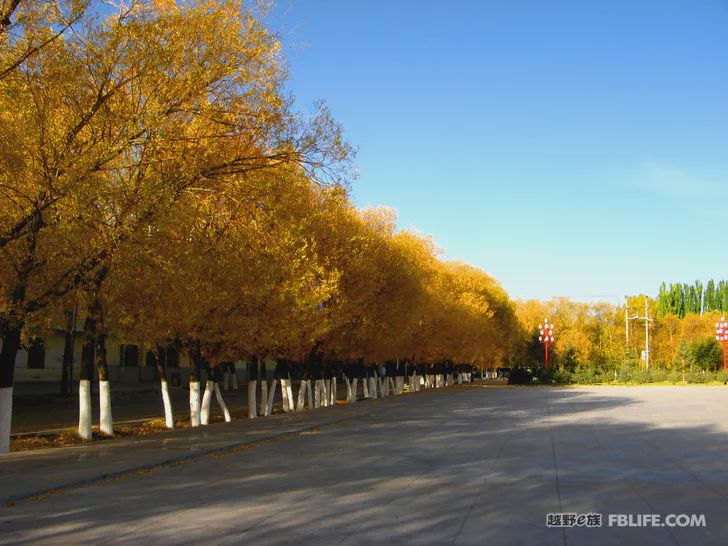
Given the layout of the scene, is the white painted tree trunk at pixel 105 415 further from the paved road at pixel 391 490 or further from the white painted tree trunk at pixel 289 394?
the white painted tree trunk at pixel 289 394

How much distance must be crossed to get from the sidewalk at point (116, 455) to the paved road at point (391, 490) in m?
0.12

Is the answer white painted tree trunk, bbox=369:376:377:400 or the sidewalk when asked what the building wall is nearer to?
white painted tree trunk, bbox=369:376:377:400

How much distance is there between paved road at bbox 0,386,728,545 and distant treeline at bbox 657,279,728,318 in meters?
120

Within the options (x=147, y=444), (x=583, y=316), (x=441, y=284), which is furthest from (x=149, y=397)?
(x=583, y=316)

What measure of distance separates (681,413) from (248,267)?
1867 centimetres

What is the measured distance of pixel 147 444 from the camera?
17531 mm

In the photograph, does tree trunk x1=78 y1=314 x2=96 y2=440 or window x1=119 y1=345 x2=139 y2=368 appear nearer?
tree trunk x1=78 y1=314 x2=96 y2=440

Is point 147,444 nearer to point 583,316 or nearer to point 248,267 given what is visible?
point 248,267

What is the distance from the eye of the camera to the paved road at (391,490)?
7969 millimetres

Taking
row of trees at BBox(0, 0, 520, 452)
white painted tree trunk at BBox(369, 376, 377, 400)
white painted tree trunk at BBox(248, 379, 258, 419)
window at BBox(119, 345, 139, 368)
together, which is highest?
row of trees at BBox(0, 0, 520, 452)

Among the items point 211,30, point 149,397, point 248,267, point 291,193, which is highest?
point 211,30

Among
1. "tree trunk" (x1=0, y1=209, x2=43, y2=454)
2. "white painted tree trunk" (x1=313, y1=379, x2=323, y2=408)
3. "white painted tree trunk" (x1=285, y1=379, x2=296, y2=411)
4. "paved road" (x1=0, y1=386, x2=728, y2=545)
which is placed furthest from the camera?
"white painted tree trunk" (x1=313, y1=379, x2=323, y2=408)

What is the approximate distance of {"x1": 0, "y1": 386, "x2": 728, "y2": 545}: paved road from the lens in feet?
26.1

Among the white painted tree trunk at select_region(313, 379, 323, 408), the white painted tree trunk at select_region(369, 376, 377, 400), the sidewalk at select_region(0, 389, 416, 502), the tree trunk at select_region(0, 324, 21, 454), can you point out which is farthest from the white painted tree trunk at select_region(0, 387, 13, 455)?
the white painted tree trunk at select_region(369, 376, 377, 400)
